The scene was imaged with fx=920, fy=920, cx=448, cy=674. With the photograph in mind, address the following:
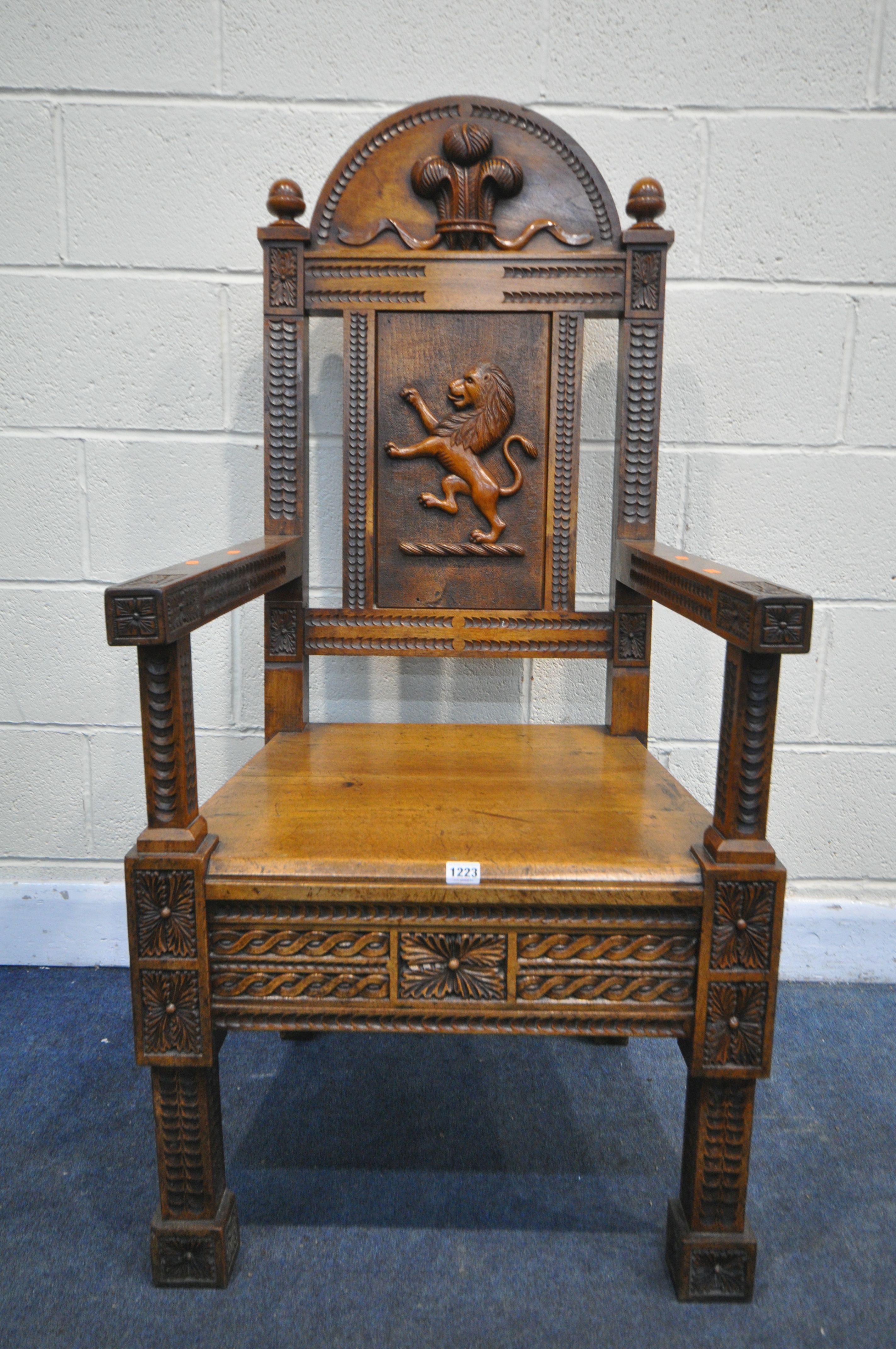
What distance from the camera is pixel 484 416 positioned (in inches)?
56.4

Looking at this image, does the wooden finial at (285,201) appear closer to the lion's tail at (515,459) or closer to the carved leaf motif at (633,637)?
the lion's tail at (515,459)

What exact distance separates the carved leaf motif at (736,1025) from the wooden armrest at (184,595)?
2.26 feet

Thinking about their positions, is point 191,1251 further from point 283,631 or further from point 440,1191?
point 283,631

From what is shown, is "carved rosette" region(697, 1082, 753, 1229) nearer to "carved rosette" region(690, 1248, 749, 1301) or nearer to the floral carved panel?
"carved rosette" region(690, 1248, 749, 1301)

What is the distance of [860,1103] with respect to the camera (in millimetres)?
1494

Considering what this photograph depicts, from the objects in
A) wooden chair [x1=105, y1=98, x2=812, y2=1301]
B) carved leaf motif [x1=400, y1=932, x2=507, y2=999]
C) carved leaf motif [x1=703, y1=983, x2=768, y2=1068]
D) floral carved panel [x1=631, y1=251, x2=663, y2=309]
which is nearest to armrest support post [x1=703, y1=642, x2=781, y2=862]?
wooden chair [x1=105, y1=98, x2=812, y2=1301]

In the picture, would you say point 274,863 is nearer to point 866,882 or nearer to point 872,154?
point 866,882

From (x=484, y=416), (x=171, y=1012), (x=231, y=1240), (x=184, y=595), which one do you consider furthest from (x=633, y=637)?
(x=231, y=1240)

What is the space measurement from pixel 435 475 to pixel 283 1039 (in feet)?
3.38

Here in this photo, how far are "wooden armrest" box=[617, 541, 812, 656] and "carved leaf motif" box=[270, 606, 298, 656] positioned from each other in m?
0.56

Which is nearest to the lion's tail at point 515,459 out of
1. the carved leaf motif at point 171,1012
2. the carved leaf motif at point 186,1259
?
the carved leaf motif at point 171,1012

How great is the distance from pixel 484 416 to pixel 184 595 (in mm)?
668

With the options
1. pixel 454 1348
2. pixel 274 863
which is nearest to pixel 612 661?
pixel 274 863

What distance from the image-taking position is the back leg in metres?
1.45
